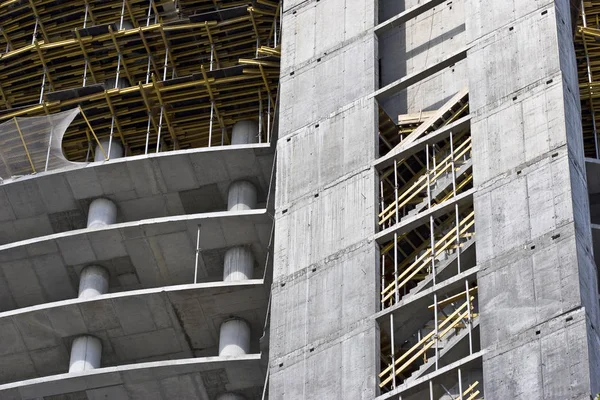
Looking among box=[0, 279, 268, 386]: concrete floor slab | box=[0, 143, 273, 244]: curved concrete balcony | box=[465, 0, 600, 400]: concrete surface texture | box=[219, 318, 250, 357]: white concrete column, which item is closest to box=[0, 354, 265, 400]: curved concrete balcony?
box=[219, 318, 250, 357]: white concrete column

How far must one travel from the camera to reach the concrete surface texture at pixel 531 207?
2811 cm

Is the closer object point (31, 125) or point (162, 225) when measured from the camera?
point (162, 225)

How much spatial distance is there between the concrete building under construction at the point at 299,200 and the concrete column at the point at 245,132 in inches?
3.2

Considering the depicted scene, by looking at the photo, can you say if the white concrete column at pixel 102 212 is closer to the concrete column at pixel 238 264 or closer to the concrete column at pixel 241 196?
the concrete column at pixel 241 196

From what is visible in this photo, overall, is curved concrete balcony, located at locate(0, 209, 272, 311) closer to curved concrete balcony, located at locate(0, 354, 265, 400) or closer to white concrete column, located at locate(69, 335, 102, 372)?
white concrete column, located at locate(69, 335, 102, 372)

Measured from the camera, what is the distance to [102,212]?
39188 mm

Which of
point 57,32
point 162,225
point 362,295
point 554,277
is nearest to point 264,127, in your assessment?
point 162,225

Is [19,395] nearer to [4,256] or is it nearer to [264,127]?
[4,256]

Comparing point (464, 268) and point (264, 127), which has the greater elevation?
point (264, 127)

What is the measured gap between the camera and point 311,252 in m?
32.7

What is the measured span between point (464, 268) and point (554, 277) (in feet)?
8.34

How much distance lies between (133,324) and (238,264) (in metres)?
2.71

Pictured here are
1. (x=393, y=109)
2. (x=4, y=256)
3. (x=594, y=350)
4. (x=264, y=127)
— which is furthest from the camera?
(x=264, y=127)

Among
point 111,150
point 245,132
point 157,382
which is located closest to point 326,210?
point 157,382
